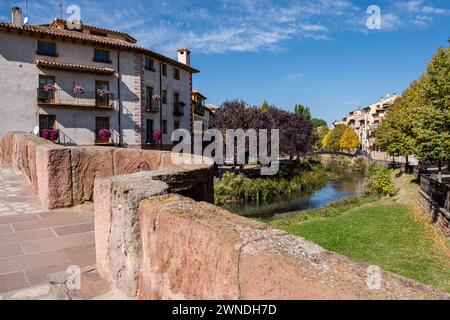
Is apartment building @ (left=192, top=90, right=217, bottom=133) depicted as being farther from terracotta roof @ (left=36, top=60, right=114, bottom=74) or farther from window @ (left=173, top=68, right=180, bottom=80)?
terracotta roof @ (left=36, top=60, right=114, bottom=74)

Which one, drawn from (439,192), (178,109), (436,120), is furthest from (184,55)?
(439,192)

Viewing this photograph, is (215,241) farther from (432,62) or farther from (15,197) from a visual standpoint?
(432,62)

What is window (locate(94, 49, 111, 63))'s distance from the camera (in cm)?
2605

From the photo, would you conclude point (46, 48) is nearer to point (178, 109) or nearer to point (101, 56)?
A: point (101, 56)

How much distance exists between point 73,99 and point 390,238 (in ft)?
73.3

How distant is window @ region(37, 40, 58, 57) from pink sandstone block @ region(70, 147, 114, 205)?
71.7ft

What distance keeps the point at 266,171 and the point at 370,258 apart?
2165 centimetres

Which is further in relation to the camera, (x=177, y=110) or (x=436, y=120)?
(x=177, y=110)

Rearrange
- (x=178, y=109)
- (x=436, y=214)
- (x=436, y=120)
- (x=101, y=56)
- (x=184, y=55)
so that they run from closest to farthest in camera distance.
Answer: (x=436, y=214), (x=436, y=120), (x=101, y=56), (x=178, y=109), (x=184, y=55)

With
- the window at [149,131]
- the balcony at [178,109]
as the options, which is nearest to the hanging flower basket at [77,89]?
the window at [149,131]

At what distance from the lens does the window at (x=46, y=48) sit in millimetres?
23781

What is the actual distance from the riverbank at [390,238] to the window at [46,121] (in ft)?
54.5

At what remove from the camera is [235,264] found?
1667mm

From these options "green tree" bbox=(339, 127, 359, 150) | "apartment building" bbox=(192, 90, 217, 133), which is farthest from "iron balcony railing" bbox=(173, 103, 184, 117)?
"green tree" bbox=(339, 127, 359, 150)
